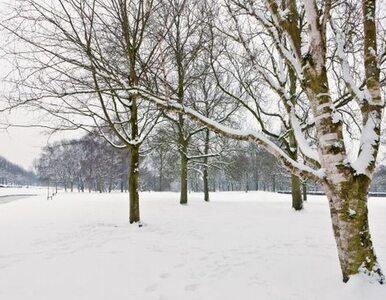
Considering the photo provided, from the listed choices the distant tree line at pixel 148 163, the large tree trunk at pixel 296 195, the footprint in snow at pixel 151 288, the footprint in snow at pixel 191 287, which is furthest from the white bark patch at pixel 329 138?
the distant tree line at pixel 148 163

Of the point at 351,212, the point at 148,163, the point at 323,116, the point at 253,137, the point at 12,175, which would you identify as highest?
the point at 148,163

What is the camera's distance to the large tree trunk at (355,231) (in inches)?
129

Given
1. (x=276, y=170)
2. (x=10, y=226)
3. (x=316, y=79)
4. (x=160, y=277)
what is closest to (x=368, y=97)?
(x=316, y=79)

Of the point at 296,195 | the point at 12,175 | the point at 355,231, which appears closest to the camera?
the point at 355,231

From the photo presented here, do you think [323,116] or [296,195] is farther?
[296,195]

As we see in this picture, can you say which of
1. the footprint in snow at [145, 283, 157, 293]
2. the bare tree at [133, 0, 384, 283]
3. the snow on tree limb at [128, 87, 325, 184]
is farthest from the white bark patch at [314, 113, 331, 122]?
the footprint in snow at [145, 283, 157, 293]

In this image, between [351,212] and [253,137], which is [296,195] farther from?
[351,212]

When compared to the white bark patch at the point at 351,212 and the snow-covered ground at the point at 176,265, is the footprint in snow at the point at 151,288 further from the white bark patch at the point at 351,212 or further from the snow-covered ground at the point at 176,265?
the white bark patch at the point at 351,212

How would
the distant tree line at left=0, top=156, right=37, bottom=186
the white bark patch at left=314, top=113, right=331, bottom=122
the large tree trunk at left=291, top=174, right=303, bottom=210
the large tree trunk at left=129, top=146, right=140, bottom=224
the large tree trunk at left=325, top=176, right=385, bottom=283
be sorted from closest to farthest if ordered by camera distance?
the large tree trunk at left=325, top=176, right=385, bottom=283 < the white bark patch at left=314, top=113, right=331, bottom=122 < the large tree trunk at left=129, top=146, right=140, bottom=224 < the large tree trunk at left=291, top=174, right=303, bottom=210 < the distant tree line at left=0, top=156, right=37, bottom=186

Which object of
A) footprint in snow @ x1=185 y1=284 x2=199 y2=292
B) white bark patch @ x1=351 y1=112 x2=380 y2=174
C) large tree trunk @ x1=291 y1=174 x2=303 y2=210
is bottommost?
footprint in snow @ x1=185 y1=284 x2=199 y2=292

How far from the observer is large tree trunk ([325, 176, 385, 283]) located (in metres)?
3.29

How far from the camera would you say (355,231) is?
3.29m

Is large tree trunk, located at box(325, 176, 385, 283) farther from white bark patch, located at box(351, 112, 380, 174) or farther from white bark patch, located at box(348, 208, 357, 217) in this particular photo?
white bark patch, located at box(351, 112, 380, 174)

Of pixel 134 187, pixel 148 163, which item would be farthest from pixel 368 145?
pixel 148 163
